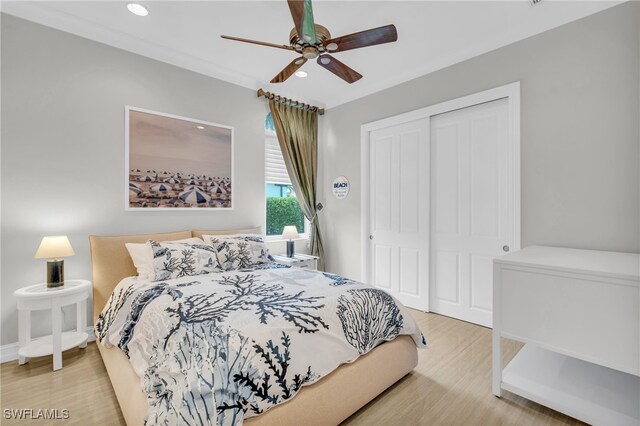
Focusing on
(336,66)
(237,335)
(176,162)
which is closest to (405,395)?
(237,335)

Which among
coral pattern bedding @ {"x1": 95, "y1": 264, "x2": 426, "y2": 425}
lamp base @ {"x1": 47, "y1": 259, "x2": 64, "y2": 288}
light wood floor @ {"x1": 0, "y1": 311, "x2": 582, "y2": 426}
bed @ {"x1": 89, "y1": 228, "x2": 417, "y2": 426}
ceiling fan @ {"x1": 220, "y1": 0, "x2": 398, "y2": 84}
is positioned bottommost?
light wood floor @ {"x1": 0, "y1": 311, "x2": 582, "y2": 426}

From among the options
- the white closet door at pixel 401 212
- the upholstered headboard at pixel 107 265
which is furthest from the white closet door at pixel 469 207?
the upholstered headboard at pixel 107 265

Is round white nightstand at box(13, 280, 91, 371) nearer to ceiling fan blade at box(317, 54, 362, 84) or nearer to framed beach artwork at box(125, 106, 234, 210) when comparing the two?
framed beach artwork at box(125, 106, 234, 210)

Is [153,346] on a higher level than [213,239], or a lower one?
lower

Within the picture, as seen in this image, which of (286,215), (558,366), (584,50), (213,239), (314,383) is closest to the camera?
(314,383)

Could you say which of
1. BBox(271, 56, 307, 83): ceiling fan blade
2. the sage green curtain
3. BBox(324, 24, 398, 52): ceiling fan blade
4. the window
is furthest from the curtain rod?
BBox(324, 24, 398, 52): ceiling fan blade

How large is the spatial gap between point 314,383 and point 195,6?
115 inches

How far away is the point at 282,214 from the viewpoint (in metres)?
4.32

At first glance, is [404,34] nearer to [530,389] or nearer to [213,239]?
[213,239]

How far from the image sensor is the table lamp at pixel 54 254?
226cm

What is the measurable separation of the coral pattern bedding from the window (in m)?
1.87

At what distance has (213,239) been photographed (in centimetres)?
303

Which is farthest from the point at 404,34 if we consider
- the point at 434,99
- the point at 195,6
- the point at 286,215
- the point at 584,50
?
the point at 286,215

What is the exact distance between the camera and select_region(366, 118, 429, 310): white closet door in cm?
345
